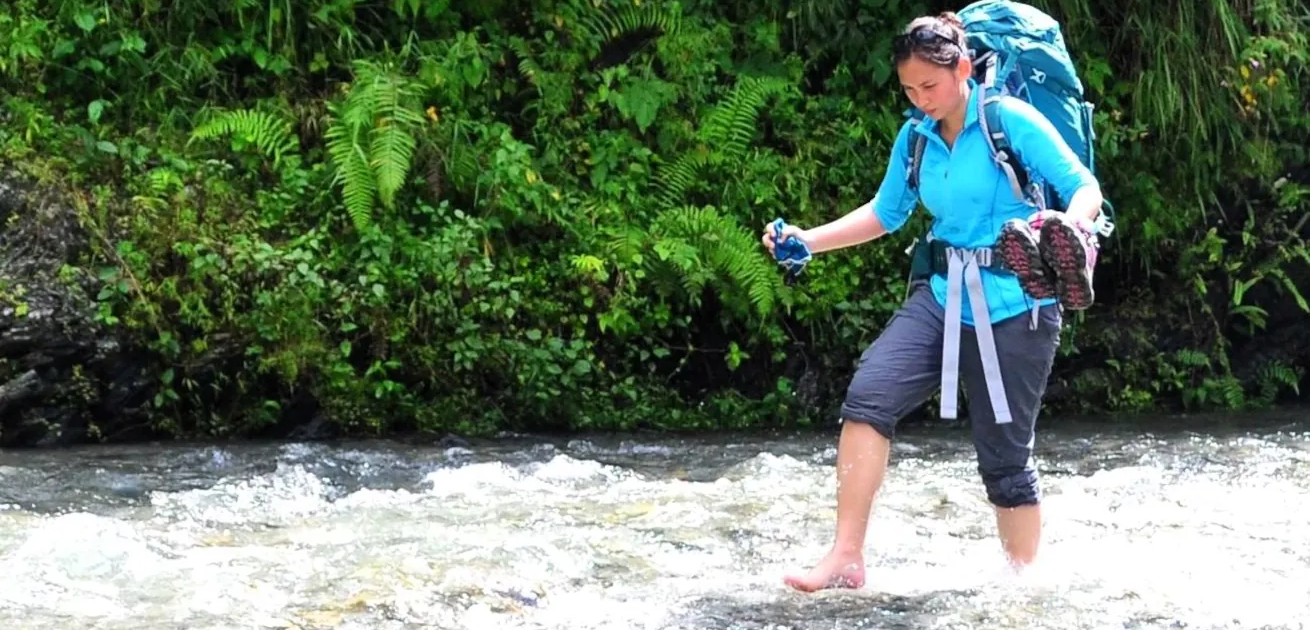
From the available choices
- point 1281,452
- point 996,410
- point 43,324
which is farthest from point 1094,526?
point 43,324

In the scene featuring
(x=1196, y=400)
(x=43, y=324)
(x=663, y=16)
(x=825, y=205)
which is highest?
(x=663, y=16)

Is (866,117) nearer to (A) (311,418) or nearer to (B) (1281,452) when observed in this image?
(B) (1281,452)

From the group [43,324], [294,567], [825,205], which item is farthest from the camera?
[825,205]

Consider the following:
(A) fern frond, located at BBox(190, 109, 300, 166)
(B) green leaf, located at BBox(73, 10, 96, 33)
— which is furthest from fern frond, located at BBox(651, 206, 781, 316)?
(B) green leaf, located at BBox(73, 10, 96, 33)

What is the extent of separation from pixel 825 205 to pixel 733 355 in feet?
4.40

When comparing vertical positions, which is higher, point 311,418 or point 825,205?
point 825,205

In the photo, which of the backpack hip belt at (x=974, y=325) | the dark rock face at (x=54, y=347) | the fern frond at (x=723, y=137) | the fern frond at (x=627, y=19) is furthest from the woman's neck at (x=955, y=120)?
the fern frond at (x=627, y=19)

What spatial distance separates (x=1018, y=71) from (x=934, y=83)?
1.04 feet

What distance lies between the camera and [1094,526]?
5625 millimetres

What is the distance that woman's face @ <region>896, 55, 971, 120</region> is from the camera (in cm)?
429

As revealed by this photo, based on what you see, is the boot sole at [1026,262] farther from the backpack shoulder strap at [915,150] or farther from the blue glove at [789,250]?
the blue glove at [789,250]

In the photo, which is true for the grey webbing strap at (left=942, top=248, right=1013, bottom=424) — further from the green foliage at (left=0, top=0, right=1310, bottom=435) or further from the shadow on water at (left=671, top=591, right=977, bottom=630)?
the green foliage at (left=0, top=0, right=1310, bottom=435)

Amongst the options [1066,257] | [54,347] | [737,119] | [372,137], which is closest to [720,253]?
[737,119]

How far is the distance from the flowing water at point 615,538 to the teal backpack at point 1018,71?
1289mm
